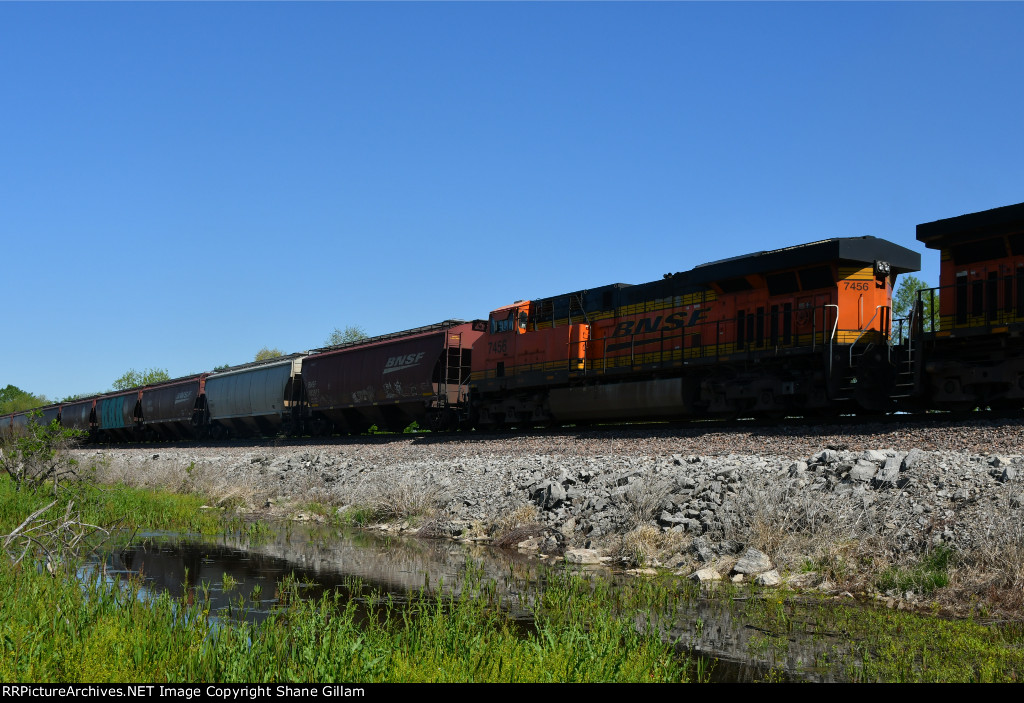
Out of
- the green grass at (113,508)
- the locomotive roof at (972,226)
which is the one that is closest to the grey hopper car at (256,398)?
the green grass at (113,508)

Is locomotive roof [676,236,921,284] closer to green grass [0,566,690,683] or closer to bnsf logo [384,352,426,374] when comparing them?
bnsf logo [384,352,426,374]

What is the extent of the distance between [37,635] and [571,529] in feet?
28.1

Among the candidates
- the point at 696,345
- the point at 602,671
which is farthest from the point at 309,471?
the point at 602,671

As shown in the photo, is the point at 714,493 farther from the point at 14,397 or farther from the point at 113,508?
the point at 14,397

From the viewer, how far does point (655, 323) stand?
2156 cm

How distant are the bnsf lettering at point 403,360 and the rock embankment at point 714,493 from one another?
7882mm

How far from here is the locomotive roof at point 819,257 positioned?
1755 cm

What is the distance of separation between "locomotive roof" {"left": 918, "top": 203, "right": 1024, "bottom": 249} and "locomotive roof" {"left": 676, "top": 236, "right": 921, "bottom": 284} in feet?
4.76

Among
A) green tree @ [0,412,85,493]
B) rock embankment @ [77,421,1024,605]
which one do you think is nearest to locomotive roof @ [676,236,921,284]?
rock embankment @ [77,421,1024,605]

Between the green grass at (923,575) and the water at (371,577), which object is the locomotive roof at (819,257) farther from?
the water at (371,577)

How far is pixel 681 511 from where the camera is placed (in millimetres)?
12469

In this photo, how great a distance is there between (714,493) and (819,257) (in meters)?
7.52
